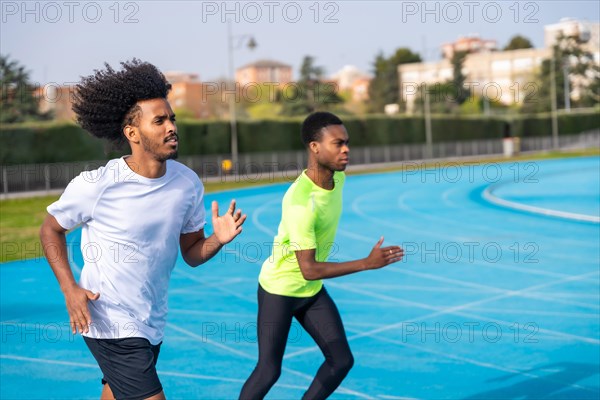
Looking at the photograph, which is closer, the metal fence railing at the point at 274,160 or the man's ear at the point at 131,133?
the man's ear at the point at 131,133

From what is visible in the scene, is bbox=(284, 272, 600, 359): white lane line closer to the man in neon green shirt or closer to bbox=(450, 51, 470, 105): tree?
the man in neon green shirt

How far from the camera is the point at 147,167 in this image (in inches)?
154

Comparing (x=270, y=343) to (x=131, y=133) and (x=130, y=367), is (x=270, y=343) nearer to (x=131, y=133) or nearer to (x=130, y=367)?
(x=130, y=367)

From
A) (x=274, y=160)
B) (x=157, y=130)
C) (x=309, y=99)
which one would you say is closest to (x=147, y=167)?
(x=157, y=130)

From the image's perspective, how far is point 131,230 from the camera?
3.84 m

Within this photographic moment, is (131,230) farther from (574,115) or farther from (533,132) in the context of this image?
(574,115)

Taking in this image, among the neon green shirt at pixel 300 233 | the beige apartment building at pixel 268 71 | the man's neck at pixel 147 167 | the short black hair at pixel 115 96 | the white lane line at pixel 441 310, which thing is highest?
the beige apartment building at pixel 268 71

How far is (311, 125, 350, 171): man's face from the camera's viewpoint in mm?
4828

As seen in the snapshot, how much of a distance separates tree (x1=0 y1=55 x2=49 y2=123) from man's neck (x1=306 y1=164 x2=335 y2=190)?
4399cm

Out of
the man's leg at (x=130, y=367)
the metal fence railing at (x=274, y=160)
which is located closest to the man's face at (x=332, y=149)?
the man's leg at (x=130, y=367)

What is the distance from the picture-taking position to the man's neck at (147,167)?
3.91m

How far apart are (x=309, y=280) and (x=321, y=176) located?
647 mm

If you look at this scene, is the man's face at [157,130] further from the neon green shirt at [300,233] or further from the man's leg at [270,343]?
the man's leg at [270,343]

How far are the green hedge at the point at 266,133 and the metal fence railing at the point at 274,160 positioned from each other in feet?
2.57
